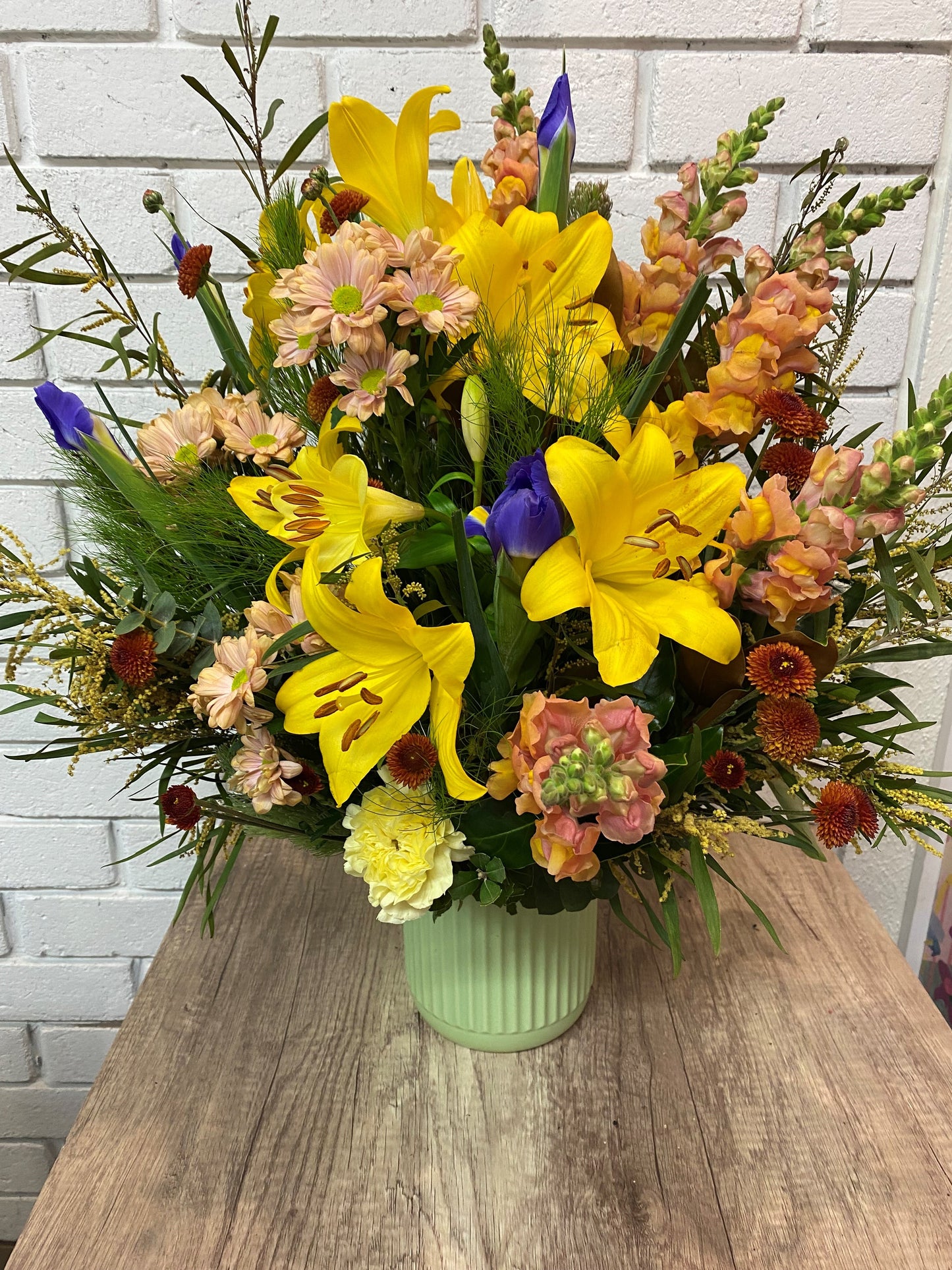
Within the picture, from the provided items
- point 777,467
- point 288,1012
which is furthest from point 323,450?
point 288,1012

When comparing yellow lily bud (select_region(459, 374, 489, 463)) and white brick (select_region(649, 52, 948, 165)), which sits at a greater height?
white brick (select_region(649, 52, 948, 165))

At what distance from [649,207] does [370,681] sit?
0.60 metres

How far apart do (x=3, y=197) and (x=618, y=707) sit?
2.60 feet

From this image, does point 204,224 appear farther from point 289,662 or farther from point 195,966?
point 195,966

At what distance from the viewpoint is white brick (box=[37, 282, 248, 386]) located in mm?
868

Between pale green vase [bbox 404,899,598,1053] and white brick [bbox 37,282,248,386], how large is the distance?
58cm

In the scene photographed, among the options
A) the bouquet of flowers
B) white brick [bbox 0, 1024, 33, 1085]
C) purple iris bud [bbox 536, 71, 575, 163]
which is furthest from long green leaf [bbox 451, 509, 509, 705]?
white brick [bbox 0, 1024, 33, 1085]

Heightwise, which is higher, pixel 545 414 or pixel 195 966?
pixel 545 414

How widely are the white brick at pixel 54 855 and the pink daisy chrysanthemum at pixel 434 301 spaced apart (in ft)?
2.68

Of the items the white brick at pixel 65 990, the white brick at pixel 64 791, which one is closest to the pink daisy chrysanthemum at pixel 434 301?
the white brick at pixel 64 791

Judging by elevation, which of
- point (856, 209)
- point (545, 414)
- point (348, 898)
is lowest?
point (348, 898)

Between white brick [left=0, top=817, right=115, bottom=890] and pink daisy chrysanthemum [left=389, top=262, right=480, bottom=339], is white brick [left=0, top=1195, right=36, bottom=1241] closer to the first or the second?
white brick [left=0, top=817, right=115, bottom=890]

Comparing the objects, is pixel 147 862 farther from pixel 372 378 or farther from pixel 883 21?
pixel 883 21

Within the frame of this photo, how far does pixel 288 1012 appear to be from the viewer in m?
0.72
